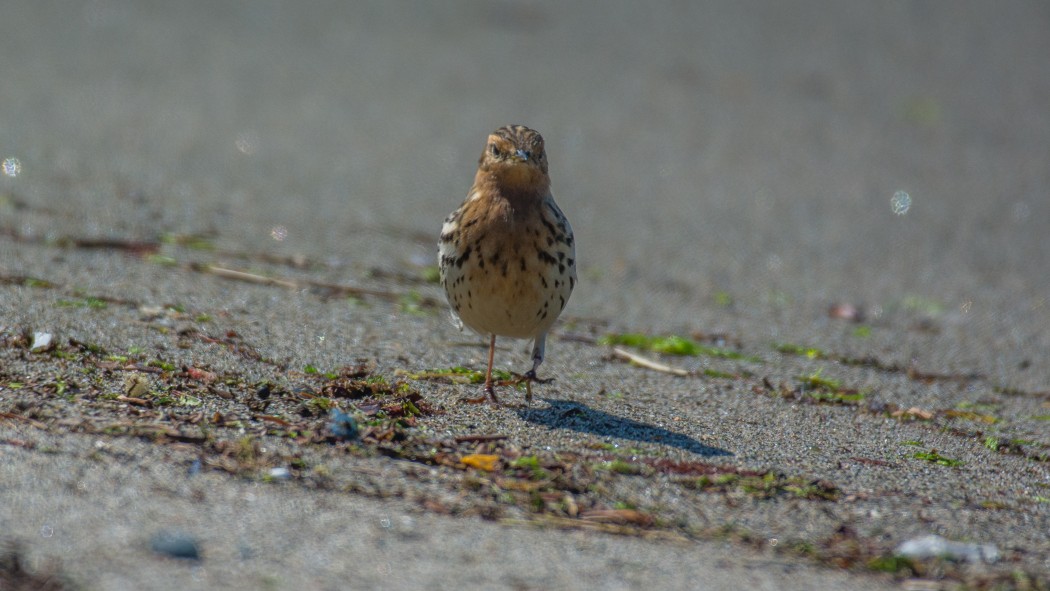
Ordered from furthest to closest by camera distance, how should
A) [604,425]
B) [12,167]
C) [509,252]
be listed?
[12,167], [509,252], [604,425]

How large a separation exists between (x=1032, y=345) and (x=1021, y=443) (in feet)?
8.40

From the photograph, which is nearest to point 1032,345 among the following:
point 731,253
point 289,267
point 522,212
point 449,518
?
point 731,253

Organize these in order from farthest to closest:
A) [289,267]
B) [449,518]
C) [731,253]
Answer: [731,253] → [289,267] → [449,518]

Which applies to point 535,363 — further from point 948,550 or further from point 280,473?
point 948,550

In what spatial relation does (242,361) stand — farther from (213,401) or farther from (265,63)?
(265,63)

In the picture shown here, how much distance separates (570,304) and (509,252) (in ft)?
8.04

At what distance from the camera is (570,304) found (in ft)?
26.8

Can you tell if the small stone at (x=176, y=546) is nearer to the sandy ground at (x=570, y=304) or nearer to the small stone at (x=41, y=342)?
the sandy ground at (x=570, y=304)

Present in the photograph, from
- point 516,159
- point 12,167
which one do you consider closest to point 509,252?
point 516,159

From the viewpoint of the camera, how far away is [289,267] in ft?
26.1

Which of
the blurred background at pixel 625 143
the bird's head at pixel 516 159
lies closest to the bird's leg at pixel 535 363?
the bird's head at pixel 516 159

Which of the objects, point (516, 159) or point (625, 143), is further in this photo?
point (625, 143)

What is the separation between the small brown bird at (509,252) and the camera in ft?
18.8

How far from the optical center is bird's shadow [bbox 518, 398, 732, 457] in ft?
16.7
